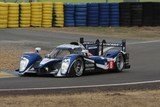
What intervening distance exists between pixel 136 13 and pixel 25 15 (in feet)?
22.0

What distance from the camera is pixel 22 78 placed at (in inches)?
620

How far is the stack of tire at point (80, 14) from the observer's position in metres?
34.7

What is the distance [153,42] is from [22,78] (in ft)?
48.1

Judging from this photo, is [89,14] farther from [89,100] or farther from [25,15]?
[89,100]

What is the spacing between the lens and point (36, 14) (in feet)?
112

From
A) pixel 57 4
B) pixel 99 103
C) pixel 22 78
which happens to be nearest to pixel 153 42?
pixel 57 4

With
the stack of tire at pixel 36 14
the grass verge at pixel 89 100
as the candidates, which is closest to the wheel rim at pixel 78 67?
the grass verge at pixel 89 100

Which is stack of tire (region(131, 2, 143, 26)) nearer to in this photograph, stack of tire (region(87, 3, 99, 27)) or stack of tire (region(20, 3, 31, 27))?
stack of tire (region(87, 3, 99, 27))

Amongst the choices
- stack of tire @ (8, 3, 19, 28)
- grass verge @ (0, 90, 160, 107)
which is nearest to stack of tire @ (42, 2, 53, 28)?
stack of tire @ (8, 3, 19, 28)

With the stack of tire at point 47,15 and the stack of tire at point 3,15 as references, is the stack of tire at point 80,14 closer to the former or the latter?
the stack of tire at point 47,15

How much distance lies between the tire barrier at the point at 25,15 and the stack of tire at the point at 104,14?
4368 millimetres

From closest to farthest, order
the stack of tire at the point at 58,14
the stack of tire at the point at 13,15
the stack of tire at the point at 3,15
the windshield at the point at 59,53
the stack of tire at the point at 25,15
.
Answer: the windshield at the point at 59,53 < the stack of tire at the point at 3,15 < the stack of tire at the point at 13,15 < the stack of tire at the point at 25,15 < the stack of tire at the point at 58,14

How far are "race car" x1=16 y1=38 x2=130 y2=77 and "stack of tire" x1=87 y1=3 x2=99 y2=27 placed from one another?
54.3 ft

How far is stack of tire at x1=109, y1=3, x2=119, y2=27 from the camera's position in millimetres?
34469
